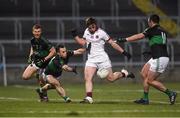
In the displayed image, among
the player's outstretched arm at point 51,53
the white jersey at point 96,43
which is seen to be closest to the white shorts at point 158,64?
the white jersey at point 96,43

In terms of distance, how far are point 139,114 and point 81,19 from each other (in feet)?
54.7

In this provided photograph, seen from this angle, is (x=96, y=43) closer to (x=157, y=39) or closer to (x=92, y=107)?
(x=157, y=39)

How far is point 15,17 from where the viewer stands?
3172 cm

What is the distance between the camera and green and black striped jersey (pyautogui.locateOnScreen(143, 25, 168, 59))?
714 inches

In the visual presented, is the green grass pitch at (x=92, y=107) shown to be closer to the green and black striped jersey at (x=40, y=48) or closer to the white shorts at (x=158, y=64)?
the white shorts at (x=158, y=64)

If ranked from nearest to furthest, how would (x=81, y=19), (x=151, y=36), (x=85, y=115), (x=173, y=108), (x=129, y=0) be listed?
(x=85, y=115)
(x=173, y=108)
(x=151, y=36)
(x=81, y=19)
(x=129, y=0)

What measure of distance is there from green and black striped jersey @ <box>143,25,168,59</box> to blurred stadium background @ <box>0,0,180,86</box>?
10680mm

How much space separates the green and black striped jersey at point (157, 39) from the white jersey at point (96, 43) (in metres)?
1.10

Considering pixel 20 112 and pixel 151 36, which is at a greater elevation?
pixel 151 36

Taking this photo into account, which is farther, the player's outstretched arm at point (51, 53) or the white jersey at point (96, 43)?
the player's outstretched arm at point (51, 53)

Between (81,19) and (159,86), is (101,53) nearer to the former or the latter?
(159,86)

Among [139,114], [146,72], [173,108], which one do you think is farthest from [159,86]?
[139,114]

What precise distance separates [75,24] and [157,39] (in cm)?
1394

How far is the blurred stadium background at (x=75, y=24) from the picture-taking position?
95.9 feet
